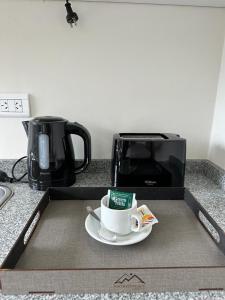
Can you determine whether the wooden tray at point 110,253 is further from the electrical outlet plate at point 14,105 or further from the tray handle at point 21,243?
the electrical outlet plate at point 14,105

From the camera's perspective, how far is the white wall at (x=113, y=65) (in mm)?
830

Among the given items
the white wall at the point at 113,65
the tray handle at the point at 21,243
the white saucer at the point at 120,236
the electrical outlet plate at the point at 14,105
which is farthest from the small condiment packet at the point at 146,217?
the electrical outlet plate at the point at 14,105

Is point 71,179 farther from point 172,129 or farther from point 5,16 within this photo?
point 5,16

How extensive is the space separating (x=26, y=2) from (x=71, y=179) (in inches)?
26.8

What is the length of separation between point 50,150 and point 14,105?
0.30 m

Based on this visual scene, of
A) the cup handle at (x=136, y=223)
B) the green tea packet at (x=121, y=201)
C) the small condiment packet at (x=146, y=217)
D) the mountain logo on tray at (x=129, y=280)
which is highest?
the green tea packet at (x=121, y=201)

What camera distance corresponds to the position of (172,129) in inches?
37.3

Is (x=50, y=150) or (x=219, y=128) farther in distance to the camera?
(x=219, y=128)

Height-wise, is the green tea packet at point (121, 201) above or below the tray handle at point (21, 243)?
above

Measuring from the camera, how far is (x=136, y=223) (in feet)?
1.65

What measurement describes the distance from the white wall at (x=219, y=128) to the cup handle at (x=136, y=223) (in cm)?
54

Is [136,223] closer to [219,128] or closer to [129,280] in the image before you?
[129,280]

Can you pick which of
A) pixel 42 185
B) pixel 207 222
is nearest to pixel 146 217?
pixel 207 222

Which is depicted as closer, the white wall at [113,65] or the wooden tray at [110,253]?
the wooden tray at [110,253]
